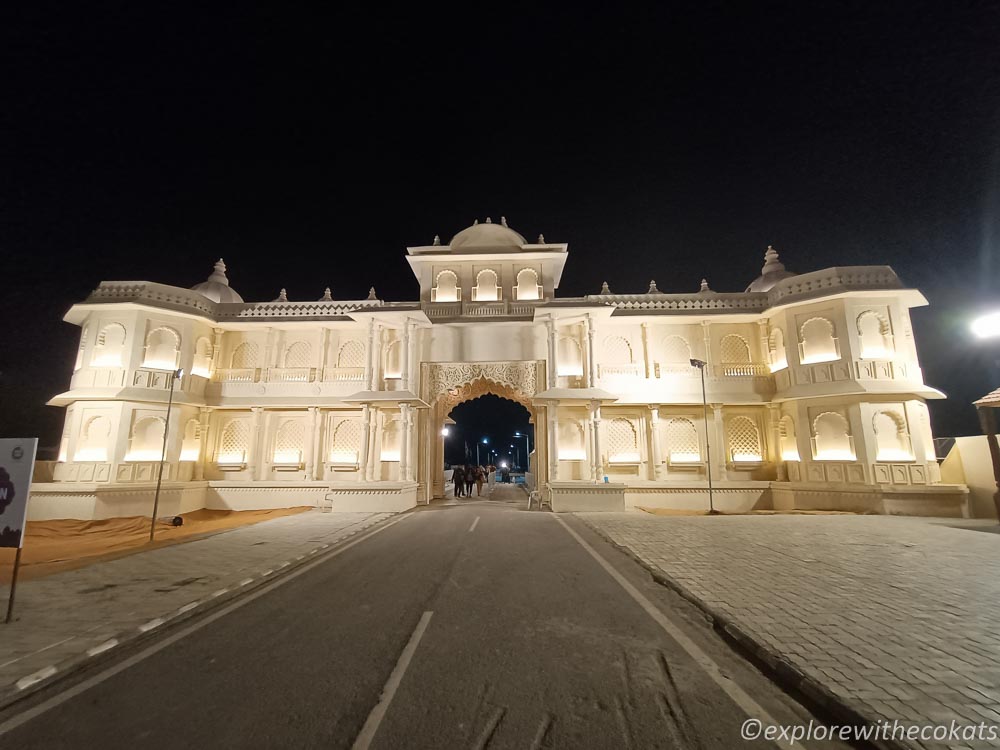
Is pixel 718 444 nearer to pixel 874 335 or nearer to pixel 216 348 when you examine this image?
pixel 874 335

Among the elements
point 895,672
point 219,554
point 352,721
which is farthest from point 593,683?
point 219,554

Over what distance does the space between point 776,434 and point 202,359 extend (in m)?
26.4

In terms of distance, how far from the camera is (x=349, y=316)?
1945cm

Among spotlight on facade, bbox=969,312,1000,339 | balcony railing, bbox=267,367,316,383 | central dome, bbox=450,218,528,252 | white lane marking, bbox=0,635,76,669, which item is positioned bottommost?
white lane marking, bbox=0,635,76,669

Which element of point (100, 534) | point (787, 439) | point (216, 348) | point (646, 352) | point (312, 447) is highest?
point (216, 348)

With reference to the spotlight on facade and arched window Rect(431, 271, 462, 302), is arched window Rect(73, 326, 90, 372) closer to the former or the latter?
arched window Rect(431, 271, 462, 302)

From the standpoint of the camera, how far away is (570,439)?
731 inches

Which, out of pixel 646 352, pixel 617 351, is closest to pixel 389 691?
pixel 617 351

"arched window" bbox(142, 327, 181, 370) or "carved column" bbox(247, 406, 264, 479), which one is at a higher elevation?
"arched window" bbox(142, 327, 181, 370)

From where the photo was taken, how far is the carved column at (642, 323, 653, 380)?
63.3ft

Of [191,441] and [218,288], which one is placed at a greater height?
[218,288]

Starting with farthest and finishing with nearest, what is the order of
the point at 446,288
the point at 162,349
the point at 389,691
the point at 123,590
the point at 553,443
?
1. the point at 446,288
2. the point at 162,349
3. the point at 553,443
4. the point at 123,590
5. the point at 389,691

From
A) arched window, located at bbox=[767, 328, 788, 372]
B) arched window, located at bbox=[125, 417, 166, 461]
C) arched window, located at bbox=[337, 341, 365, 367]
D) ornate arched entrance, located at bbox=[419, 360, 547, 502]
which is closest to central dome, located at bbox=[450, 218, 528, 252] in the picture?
ornate arched entrance, located at bbox=[419, 360, 547, 502]

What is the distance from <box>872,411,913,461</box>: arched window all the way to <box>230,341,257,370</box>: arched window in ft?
88.1
